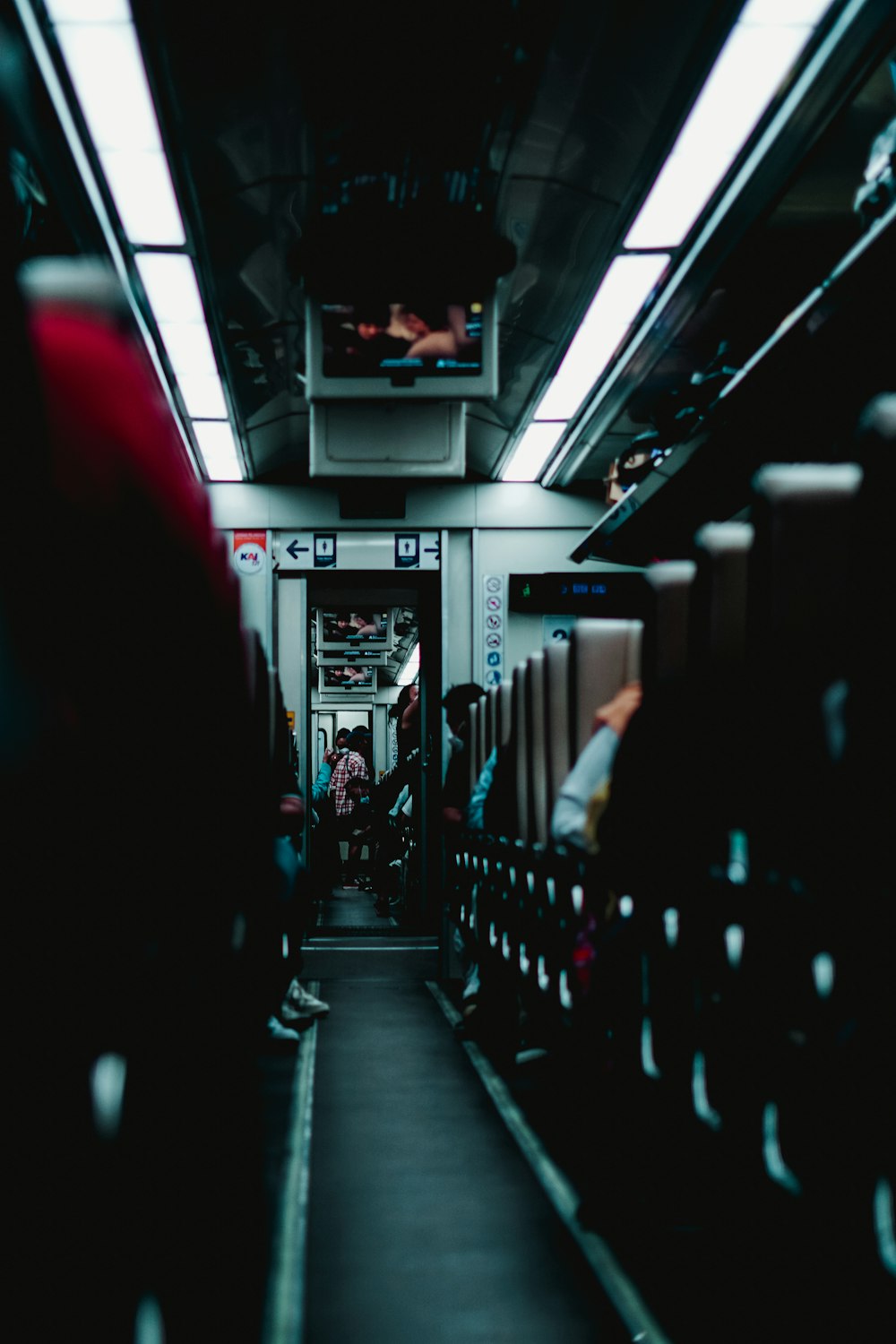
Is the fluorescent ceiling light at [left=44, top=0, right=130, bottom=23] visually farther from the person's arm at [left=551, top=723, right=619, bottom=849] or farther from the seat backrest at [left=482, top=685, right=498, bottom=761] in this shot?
the person's arm at [left=551, top=723, right=619, bottom=849]

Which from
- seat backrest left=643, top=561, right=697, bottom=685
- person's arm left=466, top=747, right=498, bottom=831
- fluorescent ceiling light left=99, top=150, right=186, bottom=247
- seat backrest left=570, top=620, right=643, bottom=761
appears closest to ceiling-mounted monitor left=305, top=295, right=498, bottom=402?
fluorescent ceiling light left=99, top=150, right=186, bottom=247

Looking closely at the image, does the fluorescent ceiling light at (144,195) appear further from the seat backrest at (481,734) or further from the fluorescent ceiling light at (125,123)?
the seat backrest at (481,734)

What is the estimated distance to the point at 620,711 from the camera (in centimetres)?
239

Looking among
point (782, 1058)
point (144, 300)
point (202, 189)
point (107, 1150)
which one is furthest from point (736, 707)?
point (144, 300)

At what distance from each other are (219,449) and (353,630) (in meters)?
8.45

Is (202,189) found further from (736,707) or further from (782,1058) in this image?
(782,1058)

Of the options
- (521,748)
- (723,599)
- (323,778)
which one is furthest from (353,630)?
(723,599)

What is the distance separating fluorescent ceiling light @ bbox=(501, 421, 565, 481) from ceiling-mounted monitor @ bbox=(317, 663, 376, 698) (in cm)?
1098

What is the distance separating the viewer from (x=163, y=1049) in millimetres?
1134

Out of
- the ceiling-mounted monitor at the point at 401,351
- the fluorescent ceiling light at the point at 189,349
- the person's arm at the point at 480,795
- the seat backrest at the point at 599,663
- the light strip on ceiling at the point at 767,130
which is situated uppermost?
the fluorescent ceiling light at the point at 189,349

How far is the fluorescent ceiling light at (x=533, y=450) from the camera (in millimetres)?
6992

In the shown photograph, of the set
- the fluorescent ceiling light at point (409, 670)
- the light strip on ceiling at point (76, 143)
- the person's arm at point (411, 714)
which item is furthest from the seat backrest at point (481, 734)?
the fluorescent ceiling light at point (409, 670)

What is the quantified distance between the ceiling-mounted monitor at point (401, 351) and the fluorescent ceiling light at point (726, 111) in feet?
2.37

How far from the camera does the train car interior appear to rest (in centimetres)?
92
